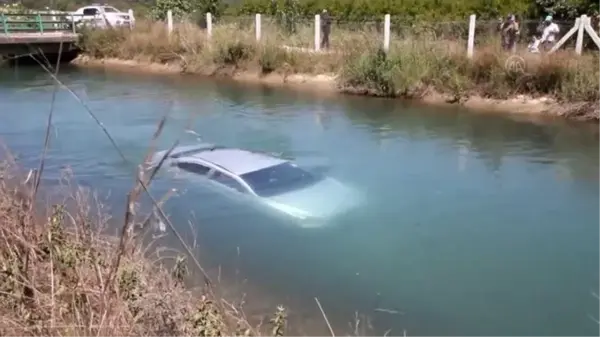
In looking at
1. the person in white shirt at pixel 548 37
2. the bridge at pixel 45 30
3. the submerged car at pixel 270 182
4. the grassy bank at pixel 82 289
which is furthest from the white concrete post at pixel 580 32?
the bridge at pixel 45 30

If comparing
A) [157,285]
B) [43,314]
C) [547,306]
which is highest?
[43,314]

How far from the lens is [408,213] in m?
9.96

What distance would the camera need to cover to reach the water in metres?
7.31

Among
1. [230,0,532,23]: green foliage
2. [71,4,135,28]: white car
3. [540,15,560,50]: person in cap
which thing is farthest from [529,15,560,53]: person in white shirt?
[71,4,135,28]: white car

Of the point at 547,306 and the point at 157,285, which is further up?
the point at 157,285

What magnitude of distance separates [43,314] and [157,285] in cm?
136

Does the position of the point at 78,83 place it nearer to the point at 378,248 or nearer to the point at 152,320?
the point at 378,248

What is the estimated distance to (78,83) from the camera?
23812 millimetres

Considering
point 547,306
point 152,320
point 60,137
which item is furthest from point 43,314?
point 60,137

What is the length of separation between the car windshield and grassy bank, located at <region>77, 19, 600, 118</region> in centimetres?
1006

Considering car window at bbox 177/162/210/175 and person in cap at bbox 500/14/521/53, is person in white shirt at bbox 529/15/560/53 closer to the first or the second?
person in cap at bbox 500/14/521/53

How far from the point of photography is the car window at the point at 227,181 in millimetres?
9430

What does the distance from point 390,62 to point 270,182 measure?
1169 cm

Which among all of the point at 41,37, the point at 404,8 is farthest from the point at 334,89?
the point at 41,37
